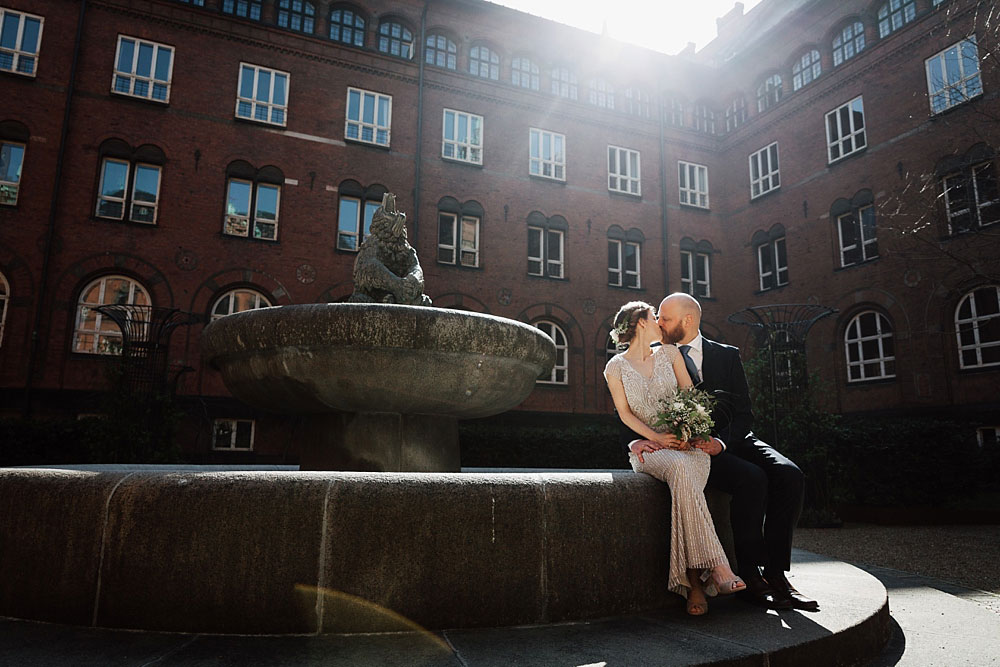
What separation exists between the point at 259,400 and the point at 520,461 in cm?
1068

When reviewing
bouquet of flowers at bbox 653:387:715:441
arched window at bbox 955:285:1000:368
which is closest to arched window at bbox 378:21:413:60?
arched window at bbox 955:285:1000:368

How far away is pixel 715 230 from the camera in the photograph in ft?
84.7

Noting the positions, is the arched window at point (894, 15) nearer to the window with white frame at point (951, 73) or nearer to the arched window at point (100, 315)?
the window with white frame at point (951, 73)

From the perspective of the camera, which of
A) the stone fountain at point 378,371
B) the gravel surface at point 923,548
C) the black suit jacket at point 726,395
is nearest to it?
the black suit jacket at point 726,395

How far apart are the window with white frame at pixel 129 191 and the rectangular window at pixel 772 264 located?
66.5ft

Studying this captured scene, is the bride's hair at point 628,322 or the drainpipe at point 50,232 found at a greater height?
the drainpipe at point 50,232

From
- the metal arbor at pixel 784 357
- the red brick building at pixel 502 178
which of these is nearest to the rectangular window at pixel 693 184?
the red brick building at pixel 502 178

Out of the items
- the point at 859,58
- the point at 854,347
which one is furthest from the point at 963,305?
the point at 859,58

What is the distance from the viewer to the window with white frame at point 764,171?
2403cm

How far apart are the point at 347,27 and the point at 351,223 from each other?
6720 mm

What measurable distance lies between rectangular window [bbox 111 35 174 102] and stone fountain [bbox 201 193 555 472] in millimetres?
17236

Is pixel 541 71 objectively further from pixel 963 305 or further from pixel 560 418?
pixel 963 305

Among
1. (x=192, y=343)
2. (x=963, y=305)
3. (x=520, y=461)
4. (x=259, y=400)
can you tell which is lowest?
(x=520, y=461)

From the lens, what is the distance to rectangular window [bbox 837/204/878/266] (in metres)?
19.9
